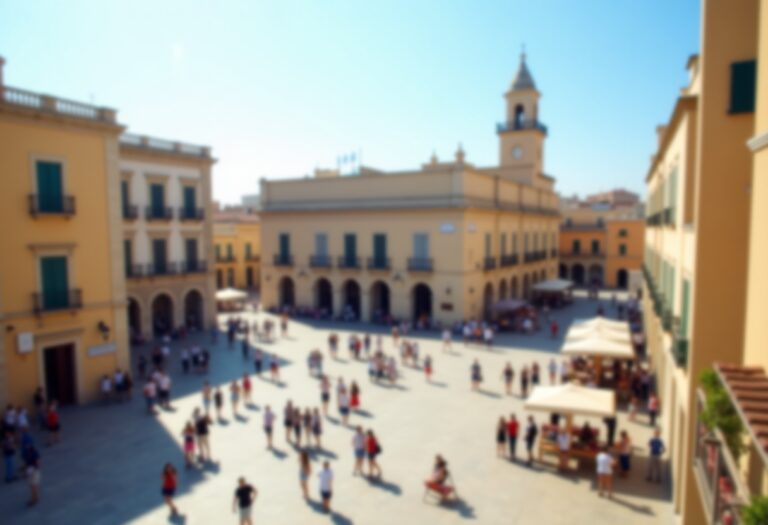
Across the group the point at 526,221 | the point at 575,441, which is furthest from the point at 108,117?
the point at 526,221

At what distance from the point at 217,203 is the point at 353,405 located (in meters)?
58.2

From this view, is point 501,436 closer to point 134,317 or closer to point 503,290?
point 134,317

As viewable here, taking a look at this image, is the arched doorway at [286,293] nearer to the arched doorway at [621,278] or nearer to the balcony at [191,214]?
the balcony at [191,214]

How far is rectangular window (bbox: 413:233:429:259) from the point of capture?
3228 cm

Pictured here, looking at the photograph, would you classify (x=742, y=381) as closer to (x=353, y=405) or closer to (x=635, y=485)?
(x=635, y=485)

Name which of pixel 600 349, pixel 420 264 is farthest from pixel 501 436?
pixel 420 264

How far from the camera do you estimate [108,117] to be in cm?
1941

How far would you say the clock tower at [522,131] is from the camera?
4291cm

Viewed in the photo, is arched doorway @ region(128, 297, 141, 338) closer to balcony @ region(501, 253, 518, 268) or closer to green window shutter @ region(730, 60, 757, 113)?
balcony @ region(501, 253, 518, 268)

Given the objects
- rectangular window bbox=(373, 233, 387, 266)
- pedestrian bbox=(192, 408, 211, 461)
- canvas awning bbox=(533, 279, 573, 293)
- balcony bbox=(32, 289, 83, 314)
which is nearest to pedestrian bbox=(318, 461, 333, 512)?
pedestrian bbox=(192, 408, 211, 461)

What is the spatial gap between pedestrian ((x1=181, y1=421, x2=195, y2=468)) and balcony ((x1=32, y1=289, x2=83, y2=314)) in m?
7.90

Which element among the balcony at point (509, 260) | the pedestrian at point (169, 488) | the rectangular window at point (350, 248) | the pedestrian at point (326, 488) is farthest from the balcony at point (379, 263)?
the pedestrian at point (169, 488)

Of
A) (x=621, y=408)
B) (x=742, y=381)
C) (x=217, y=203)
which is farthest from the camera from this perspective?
(x=217, y=203)

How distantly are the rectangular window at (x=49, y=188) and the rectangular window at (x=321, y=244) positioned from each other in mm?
19493
